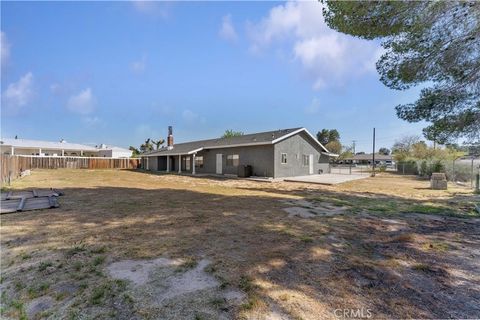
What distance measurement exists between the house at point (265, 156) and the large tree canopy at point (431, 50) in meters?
11.2

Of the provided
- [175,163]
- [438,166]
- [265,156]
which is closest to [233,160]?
[265,156]

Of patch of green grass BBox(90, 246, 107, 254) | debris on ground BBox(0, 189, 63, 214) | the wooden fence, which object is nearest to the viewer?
patch of green grass BBox(90, 246, 107, 254)

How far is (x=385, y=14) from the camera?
21.2 ft

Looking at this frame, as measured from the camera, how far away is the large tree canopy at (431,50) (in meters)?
6.25

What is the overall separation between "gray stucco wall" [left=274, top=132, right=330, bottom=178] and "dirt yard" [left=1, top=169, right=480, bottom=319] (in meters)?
12.4

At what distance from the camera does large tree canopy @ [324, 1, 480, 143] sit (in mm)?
6254

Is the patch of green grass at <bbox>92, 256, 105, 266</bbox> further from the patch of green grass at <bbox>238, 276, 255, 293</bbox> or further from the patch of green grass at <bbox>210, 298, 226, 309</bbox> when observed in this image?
the patch of green grass at <bbox>238, 276, 255, 293</bbox>

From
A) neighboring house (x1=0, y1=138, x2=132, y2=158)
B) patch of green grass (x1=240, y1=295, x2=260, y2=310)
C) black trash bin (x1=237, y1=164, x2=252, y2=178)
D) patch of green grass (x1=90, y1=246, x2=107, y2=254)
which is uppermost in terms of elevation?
neighboring house (x1=0, y1=138, x2=132, y2=158)

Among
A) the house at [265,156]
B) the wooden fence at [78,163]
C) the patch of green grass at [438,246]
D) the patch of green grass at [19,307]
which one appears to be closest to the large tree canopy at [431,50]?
the patch of green grass at [438,246]

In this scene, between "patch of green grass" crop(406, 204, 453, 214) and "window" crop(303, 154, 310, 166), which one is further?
"window" crop(303, 154, 310, 166)

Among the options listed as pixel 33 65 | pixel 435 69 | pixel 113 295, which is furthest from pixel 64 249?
pixel 33 65

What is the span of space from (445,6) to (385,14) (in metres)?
1.34

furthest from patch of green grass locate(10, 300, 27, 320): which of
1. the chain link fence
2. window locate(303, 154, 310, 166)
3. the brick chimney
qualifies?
the brick chimney

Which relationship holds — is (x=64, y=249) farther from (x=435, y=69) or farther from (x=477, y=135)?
(x=477, y=135)
